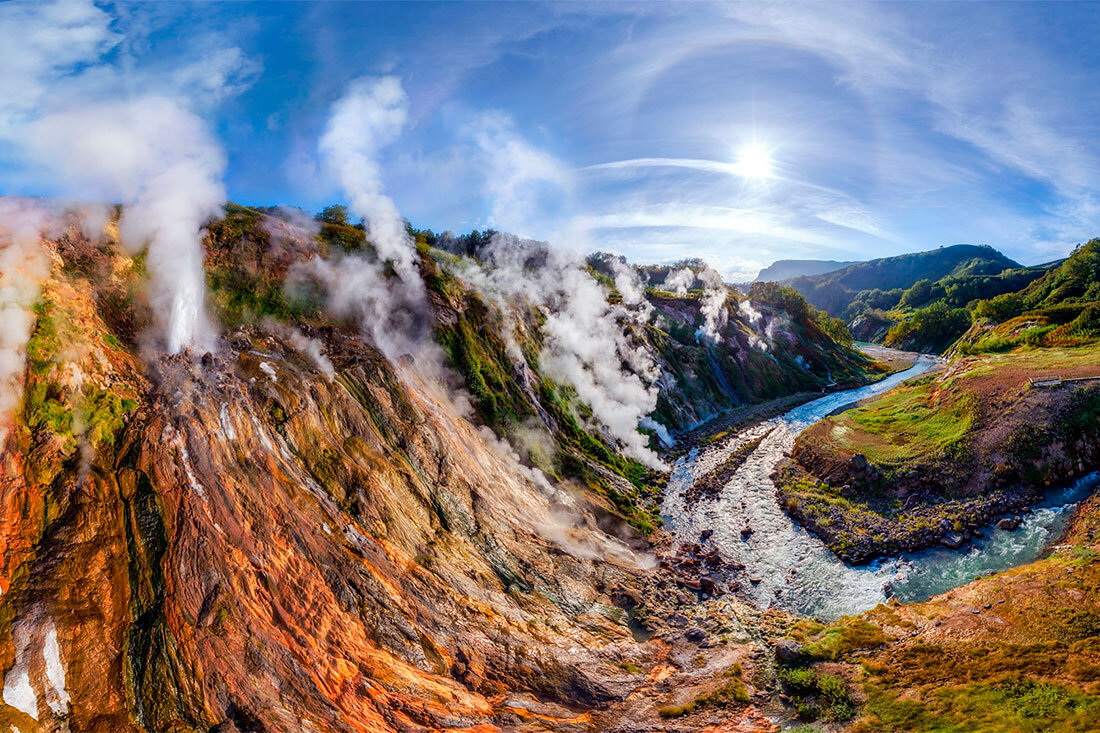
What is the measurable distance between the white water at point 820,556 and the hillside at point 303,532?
9.77 feet

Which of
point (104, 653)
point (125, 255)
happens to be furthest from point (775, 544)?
point (125, 255)

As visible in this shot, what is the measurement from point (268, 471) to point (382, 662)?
7.70m

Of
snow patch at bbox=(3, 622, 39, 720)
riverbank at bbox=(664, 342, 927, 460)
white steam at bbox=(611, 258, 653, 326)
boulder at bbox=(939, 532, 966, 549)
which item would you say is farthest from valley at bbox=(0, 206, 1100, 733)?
white steam at bbox=(611, 258, 653, 326)

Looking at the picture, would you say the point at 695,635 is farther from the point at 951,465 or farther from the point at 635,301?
the point at 635,301

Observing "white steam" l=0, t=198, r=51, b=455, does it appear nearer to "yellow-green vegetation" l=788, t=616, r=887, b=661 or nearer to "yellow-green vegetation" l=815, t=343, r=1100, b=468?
"yellow-green vegetation" l=788, t=616, r=887, b=661

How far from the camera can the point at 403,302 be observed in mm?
27922

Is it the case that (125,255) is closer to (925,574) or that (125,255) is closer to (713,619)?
(713,619)

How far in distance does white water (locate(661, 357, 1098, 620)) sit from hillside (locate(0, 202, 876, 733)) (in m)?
2.98

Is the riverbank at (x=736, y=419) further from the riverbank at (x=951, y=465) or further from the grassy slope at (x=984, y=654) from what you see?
the grassy slope at (x=984, y=654)

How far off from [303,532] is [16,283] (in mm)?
11939

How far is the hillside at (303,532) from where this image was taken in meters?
11.1

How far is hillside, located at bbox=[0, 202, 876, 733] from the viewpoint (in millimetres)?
11117

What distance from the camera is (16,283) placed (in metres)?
14.1

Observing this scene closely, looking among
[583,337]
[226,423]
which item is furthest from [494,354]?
[226,423]
